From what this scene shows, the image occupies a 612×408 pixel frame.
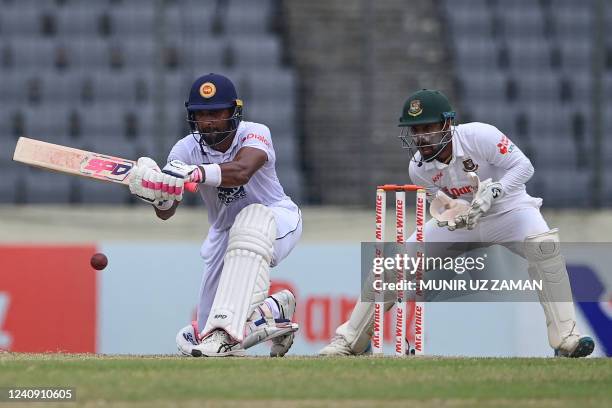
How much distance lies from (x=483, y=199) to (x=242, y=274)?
4.60ft

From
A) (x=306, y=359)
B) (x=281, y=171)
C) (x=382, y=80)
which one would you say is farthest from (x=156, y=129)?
(x=306, y=359)

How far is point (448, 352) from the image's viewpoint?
1020 cm

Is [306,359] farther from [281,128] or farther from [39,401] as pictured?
[281,128]

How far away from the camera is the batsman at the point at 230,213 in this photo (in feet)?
21.8

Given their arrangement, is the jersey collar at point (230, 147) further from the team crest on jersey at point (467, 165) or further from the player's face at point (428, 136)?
the team crest on jersey at point (467, 165)

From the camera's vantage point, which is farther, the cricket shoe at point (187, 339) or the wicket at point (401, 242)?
the cricket shoe at point (187, 339)

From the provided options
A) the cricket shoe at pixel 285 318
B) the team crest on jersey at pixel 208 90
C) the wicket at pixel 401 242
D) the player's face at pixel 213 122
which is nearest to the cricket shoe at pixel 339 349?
the cricket shoe at pixel 285 318

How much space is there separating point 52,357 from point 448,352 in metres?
4.24

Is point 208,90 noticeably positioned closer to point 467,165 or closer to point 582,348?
point 467,165

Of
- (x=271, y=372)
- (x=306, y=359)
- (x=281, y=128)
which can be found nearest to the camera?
(x=271, y=372)

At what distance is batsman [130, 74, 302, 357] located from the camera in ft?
21.8

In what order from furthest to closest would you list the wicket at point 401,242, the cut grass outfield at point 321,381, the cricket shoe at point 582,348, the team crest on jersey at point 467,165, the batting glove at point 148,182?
the team crest on jersey at point 467,165
the cricket shoe at point 582,348
the wicket at point 401,242
the batting glove at point 148,182
the cut grass outfield at point 321,381

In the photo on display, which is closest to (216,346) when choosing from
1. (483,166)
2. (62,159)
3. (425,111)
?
(62,159)

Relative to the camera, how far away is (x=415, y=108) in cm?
716
